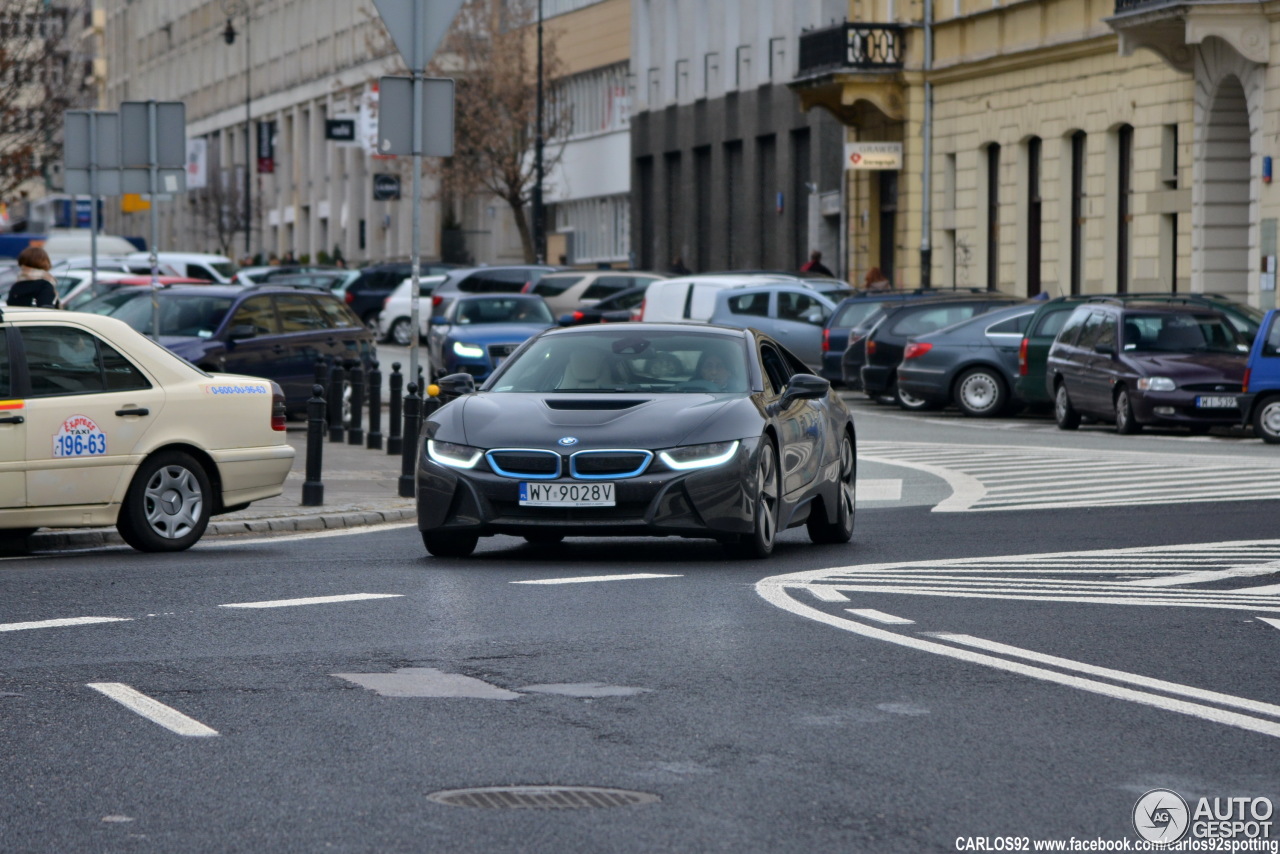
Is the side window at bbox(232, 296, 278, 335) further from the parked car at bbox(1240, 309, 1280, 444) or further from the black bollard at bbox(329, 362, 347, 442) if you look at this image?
the parked car at bbox(1240, 309, 1280, 444)

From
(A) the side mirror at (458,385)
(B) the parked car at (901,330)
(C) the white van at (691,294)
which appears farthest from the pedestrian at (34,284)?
(C) the white van at (691,294)

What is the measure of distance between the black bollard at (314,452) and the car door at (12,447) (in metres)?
3.82

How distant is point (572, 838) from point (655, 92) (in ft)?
210

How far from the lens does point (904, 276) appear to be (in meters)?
50.1

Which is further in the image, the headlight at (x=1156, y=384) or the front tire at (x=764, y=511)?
the headlight at (x=1156, y=384)

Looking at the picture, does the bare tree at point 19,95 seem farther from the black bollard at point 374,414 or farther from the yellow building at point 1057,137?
the black bollard at point 374,414

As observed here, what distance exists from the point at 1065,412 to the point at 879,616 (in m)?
18.6

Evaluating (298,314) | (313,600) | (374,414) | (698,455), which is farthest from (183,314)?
(313,600)

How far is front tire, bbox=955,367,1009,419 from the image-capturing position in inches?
1254

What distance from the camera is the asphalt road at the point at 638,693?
657cm

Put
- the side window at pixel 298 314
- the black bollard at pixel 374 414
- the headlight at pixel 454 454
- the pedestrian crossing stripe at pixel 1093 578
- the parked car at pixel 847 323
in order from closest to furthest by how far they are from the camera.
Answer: the pedestrian crossing stripe at pixel 1093 578, the headlight at pixel 454 454, the black bollard at pixel 374 414, the side window at pixel 298 314, the parked car at pixel 847 323

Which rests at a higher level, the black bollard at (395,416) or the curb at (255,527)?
the black bollard at (395,416)

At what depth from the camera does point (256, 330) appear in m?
26.7

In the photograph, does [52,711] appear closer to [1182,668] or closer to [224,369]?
[1182,668]
